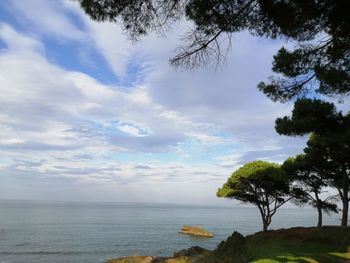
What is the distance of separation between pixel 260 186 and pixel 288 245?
14.0 m

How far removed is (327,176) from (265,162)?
5462mm

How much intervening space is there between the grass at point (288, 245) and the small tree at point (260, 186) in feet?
30.6

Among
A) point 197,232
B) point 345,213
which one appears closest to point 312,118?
point 345,213

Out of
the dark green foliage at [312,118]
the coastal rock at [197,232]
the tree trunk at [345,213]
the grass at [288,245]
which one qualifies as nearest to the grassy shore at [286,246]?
the grass at [288,245]

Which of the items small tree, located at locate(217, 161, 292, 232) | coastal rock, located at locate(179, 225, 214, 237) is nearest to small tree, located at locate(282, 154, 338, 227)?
small tree, located at locate(217, 161, 292, 232)

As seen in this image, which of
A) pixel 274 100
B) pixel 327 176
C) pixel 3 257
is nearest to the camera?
pixel 274 100

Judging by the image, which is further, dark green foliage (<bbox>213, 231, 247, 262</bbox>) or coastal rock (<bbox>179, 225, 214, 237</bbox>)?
coastal rock (<bbox>179, 225, 214, 237</bbox>)

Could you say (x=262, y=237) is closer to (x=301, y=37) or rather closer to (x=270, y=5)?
(x=301, y=37)

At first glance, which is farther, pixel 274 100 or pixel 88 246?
pixel 88 246

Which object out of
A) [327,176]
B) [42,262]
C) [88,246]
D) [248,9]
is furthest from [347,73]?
[88,246]

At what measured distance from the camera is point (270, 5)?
966 centimetres

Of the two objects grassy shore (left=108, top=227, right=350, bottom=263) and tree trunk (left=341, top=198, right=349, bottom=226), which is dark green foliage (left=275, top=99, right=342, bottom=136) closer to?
grassy shore (left=108, top=227, right=350, bottom=263)

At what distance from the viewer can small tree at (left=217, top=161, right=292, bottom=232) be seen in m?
33.2

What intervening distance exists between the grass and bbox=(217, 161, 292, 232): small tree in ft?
30.6
